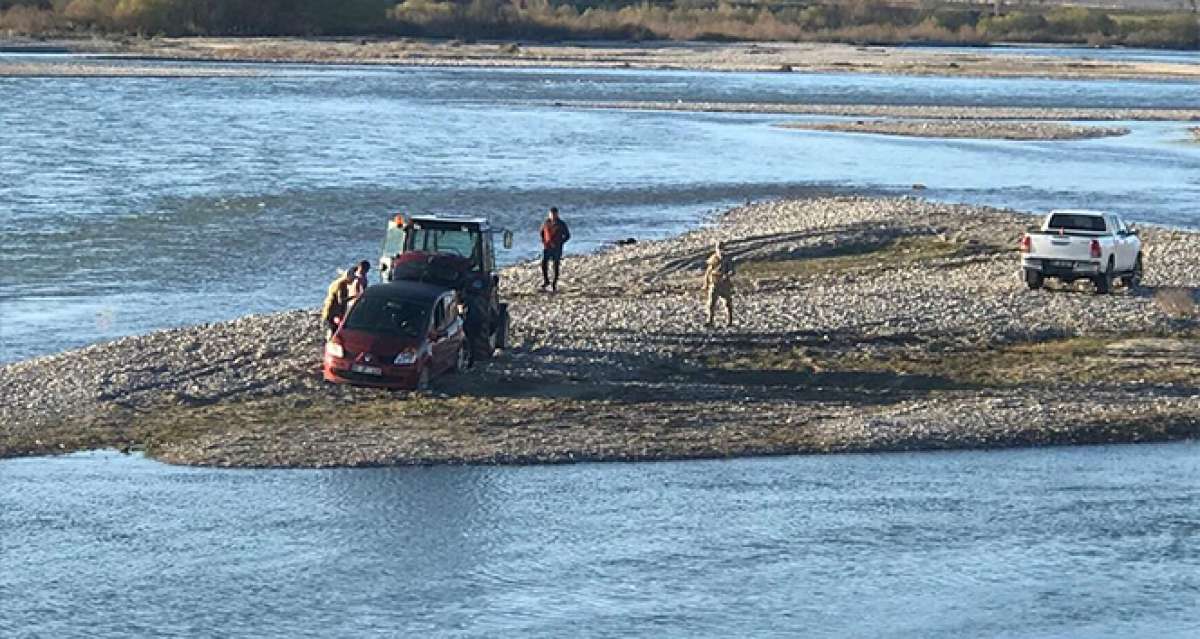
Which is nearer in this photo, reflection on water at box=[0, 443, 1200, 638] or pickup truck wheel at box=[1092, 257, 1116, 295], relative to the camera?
reflection on water at box=[0, 443, 1200, 638]

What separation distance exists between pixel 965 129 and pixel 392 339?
6662 centimetres

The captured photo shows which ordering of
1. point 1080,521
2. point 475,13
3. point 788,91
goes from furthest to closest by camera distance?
point 475,13 < point 788,91 < point 1080,521

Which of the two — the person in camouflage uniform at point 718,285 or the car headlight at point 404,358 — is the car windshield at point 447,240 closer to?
the car headlight at point 404,358

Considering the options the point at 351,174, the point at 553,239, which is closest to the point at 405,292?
the point at 553,239

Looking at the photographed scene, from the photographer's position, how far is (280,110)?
9781 cm

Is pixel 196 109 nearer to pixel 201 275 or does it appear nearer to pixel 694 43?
pixel 201 275

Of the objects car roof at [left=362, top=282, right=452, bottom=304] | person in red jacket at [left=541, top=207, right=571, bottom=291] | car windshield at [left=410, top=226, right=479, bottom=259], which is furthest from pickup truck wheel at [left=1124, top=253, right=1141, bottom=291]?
car roof at [left=362, top=282, right=452, bottom=304]

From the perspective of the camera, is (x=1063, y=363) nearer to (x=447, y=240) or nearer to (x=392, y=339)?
(x=447, y=240)

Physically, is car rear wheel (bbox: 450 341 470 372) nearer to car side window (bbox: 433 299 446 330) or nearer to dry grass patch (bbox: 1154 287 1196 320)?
car side window (bbox: 433 299 446 330)

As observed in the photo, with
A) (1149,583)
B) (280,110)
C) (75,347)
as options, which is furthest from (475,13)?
(1149,583)

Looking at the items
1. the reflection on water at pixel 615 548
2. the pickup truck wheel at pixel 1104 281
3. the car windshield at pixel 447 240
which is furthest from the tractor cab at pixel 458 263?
the pickup truck wheel at pixel 1104 281

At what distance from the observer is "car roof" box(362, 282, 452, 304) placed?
96.0 ft

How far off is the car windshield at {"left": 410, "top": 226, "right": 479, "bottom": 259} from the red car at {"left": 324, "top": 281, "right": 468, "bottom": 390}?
2.10m

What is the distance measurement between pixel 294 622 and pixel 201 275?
25.6m
